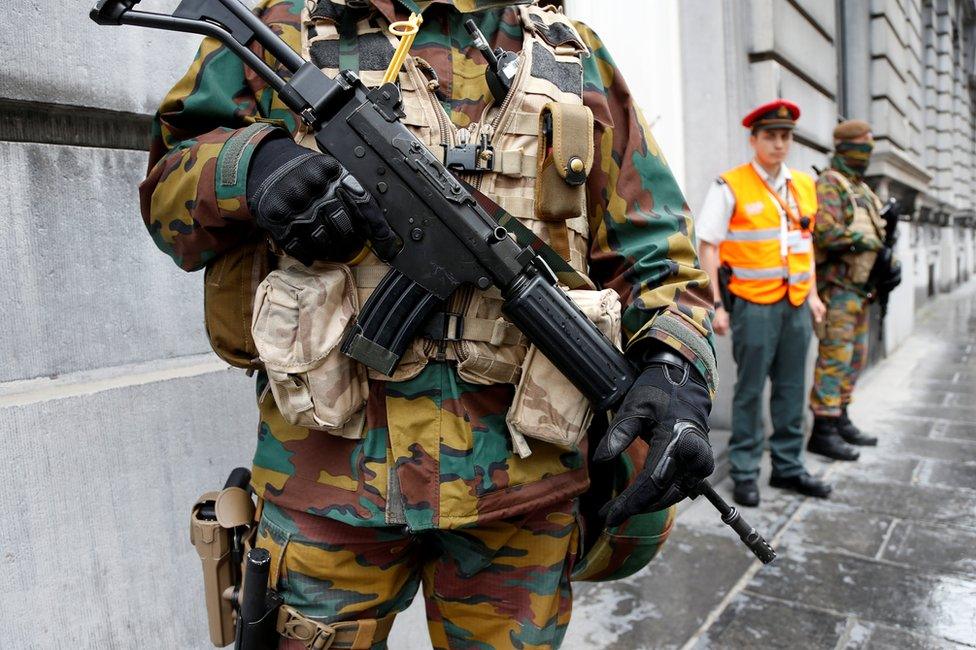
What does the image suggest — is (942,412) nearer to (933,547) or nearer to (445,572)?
(933,547)

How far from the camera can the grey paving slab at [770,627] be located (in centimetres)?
260

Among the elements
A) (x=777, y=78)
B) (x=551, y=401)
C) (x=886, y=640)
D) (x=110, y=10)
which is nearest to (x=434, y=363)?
(x=551, y=401)

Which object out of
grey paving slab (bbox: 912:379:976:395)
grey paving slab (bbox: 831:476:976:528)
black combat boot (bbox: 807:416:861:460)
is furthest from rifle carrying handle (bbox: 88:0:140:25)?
grey paving slab (bbox: 912:379:976:395)

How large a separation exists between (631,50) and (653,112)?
395 millimetres

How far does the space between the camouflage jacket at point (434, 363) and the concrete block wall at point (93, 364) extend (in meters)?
0.46

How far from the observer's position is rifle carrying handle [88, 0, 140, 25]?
1.21m

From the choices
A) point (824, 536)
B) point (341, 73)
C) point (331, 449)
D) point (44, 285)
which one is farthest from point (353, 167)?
point (824, 536)

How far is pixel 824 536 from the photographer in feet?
11.5

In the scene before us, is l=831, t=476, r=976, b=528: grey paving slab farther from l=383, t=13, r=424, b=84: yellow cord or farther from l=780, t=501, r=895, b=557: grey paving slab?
l=383, t=13, r=424, b=84: yellow cord

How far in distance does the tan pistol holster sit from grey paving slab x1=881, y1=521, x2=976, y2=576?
9.41 feet

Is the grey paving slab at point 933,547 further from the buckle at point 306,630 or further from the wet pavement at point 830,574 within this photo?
the buckle at point 306,630

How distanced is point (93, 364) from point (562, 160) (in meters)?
1.17

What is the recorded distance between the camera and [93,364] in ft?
5.64

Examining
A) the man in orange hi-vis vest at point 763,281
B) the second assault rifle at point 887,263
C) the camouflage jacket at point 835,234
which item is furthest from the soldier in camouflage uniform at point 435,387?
the second assault rifle at point 887,263
